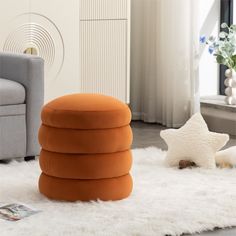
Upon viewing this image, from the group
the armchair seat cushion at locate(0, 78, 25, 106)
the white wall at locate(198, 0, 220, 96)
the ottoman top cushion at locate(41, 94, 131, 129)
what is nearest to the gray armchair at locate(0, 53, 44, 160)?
the armchair seat cushion at locate(0, 78, 25, 106)

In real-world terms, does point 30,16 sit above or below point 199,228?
above

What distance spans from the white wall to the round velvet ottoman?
2795mm

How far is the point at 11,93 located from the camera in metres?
4.12

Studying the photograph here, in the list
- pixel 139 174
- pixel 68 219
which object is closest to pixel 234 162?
pixel 139 174

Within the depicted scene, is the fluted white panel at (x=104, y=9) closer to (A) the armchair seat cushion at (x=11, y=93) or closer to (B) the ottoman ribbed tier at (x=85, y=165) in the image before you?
(A) the armchair seat cushion at (x=11, y=93)

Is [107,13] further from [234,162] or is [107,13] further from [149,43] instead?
[234,162]

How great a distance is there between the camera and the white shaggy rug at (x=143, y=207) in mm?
2766

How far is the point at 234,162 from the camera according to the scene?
4008 mm

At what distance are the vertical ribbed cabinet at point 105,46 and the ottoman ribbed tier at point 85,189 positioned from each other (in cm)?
265

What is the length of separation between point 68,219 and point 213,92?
11.2ft

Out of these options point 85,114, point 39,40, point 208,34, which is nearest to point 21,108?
point 85,114

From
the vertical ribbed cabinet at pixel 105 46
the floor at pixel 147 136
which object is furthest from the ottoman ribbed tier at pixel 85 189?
the vertical ribbed cabinet at pixel 105 46

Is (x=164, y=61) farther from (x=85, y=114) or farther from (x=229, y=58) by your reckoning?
(x=85, y=114)

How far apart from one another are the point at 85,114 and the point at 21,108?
43.8 inches
